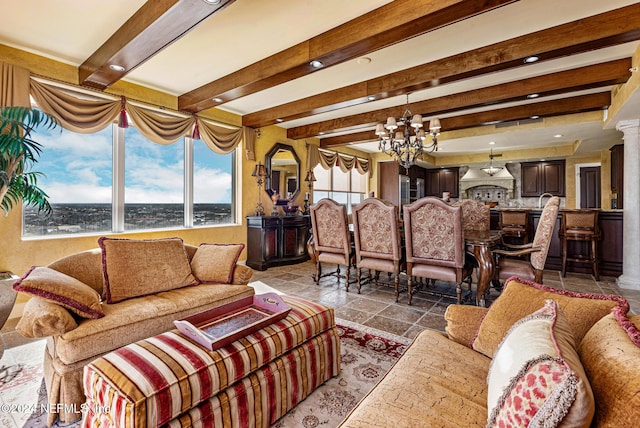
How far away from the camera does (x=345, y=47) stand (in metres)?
2.65

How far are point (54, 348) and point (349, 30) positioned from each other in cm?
302

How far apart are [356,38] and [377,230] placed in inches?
77.5

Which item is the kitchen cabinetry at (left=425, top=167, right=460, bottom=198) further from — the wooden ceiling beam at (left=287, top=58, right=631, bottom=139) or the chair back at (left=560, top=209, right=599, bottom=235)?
the wooden ceiling beam at (left=287, top=58, right=631, bottom=139)

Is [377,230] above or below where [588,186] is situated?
below

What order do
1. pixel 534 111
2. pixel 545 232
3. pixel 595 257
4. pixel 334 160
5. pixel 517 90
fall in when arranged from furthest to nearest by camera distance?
pixel 334 160
pixel 534 111
pixel 595 257
pixel 517 90
pixel 545 232

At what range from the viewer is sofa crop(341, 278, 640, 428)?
714mm

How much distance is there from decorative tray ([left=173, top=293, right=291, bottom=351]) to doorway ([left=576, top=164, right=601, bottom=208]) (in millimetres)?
8986

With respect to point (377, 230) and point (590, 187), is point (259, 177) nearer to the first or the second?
point (377, 230)

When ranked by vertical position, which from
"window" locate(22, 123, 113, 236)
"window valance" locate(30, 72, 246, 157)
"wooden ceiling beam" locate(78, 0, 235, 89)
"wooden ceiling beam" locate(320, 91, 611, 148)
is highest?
"wooden ceiling beam" locate(320, 91, 611, 148)

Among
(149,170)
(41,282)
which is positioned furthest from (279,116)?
(41,282)

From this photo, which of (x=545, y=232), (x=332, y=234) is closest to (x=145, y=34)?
(x=332, y=234)

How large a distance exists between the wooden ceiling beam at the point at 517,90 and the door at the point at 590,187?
527cm

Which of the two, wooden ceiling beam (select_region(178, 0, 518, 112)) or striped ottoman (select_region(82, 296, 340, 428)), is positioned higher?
wooden ceiling beam (select_region(178, 0, 518, 112))

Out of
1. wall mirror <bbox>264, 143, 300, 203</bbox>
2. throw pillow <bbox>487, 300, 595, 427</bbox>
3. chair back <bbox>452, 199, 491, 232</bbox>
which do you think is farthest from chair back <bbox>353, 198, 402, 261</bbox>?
wall mirror <bbox>264, 143, 300, 203</bbox>
